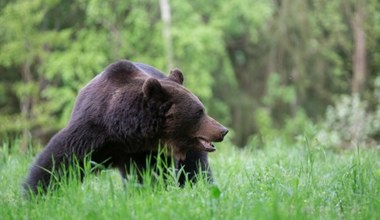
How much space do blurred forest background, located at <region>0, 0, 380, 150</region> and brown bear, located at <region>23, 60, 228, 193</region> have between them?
14.0 m

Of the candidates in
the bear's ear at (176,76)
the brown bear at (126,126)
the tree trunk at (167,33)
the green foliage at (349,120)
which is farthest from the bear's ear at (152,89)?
the tree trunk at (167,33)

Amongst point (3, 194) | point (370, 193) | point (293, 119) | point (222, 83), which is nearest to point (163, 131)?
point (3, 194)

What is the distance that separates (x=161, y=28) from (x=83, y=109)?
17.3m

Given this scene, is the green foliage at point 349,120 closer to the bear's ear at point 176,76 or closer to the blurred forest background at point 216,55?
the blurred forest background at point 216,55

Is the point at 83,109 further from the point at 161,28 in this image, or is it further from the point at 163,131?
the point at 161,28

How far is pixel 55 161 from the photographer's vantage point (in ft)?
15.4

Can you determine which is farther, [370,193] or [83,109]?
[83,109]

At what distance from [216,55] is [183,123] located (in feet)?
60.8

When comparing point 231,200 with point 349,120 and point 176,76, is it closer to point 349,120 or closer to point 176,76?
point 176,76

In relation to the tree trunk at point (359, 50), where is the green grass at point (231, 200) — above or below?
above

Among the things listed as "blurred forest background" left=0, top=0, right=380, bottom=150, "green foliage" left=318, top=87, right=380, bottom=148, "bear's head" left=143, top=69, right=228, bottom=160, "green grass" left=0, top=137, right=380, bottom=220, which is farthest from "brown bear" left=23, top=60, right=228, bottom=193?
"green foliage" left=318, top=87, right=380, bottom=148

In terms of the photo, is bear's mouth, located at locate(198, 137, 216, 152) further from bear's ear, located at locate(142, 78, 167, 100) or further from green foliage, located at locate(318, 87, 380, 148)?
green foliage, located at locate(318, 87, 380, 148)

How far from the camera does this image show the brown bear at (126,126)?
4.72m

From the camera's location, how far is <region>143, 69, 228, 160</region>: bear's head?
16.0 ft
